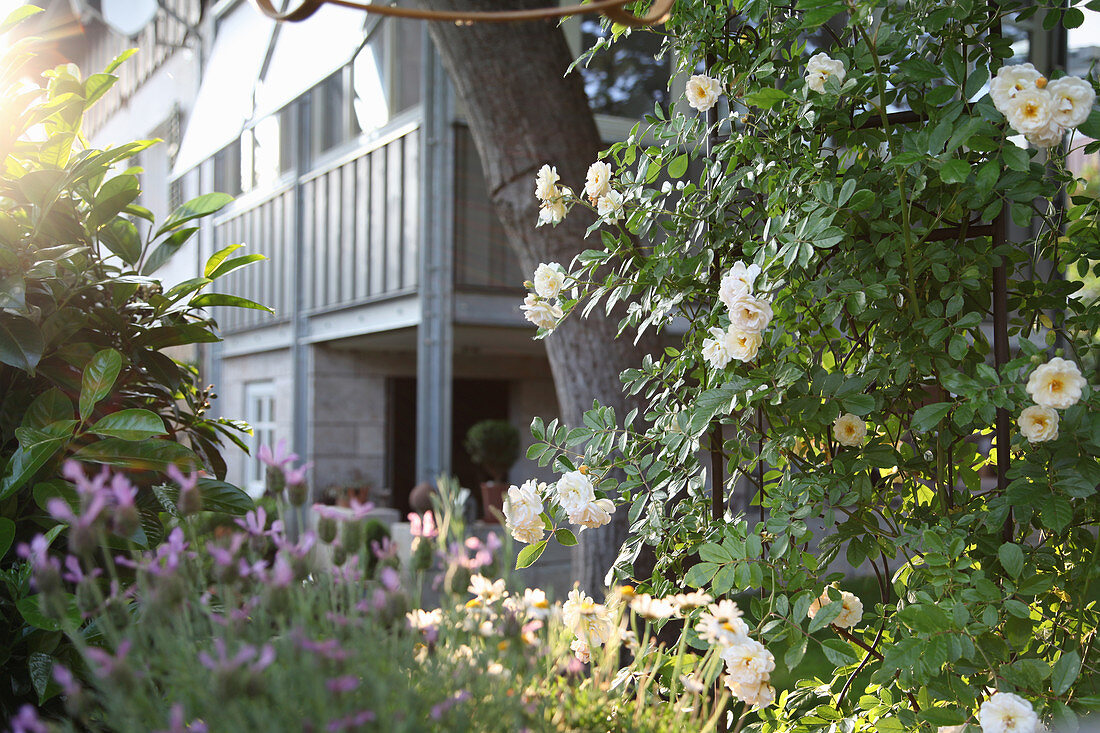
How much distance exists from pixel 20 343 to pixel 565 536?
0.91 meters

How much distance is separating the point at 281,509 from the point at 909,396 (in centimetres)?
102

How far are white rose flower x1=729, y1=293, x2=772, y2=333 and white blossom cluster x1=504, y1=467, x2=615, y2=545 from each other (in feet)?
1.18

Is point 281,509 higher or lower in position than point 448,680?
higher

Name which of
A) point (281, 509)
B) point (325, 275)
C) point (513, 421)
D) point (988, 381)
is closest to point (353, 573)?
point (281, 509)

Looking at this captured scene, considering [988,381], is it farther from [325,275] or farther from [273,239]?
[273,239]

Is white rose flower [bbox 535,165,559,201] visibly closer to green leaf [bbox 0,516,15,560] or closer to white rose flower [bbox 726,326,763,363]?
white rose flower [bbox 726,326,763,363]

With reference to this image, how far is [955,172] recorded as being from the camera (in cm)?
116

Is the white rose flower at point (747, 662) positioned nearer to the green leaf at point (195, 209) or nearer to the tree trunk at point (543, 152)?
the green leaf at point (195, 209)

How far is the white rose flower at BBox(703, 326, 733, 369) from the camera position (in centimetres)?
130

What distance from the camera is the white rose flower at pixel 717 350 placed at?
4.26ft

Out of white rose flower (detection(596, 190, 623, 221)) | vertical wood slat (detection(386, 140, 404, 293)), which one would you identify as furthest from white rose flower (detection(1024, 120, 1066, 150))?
vertical wood slat (detection(386, 140, 404, 293))

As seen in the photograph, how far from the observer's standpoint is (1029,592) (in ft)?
3.89

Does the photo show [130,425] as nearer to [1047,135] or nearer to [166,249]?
[166,249]

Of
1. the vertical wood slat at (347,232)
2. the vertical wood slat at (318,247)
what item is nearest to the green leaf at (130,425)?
the vertical wood slat at (347,232)
